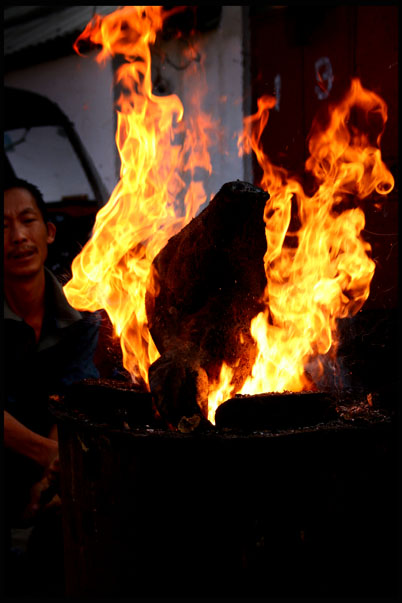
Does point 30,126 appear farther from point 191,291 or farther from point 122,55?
point 191,291

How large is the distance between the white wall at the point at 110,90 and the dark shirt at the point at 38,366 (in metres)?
2.35

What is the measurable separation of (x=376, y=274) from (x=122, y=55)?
3.58 m

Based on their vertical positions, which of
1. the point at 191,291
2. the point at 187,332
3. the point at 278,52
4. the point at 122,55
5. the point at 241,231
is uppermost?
the point at 122,55

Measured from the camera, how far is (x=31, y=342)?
3.34 meters

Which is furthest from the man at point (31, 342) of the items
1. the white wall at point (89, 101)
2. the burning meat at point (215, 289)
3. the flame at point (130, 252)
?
the white wall at point (89, 101)

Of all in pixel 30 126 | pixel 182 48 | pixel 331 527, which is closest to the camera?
pixel 331 527

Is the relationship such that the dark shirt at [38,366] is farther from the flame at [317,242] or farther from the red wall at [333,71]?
the red wall at [333,71]

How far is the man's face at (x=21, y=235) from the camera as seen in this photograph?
11.0 ft

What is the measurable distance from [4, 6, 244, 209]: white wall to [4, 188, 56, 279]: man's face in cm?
221

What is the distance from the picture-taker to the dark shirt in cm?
314

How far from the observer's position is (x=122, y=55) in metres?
5.56

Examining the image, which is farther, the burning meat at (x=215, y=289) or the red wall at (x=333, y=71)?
the red wall at (x=333, y=71)

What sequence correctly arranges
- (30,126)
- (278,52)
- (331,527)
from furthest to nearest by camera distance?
1. (30,126)
2. (278,52)
3. (331,527)

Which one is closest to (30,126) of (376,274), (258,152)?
(258,152)
